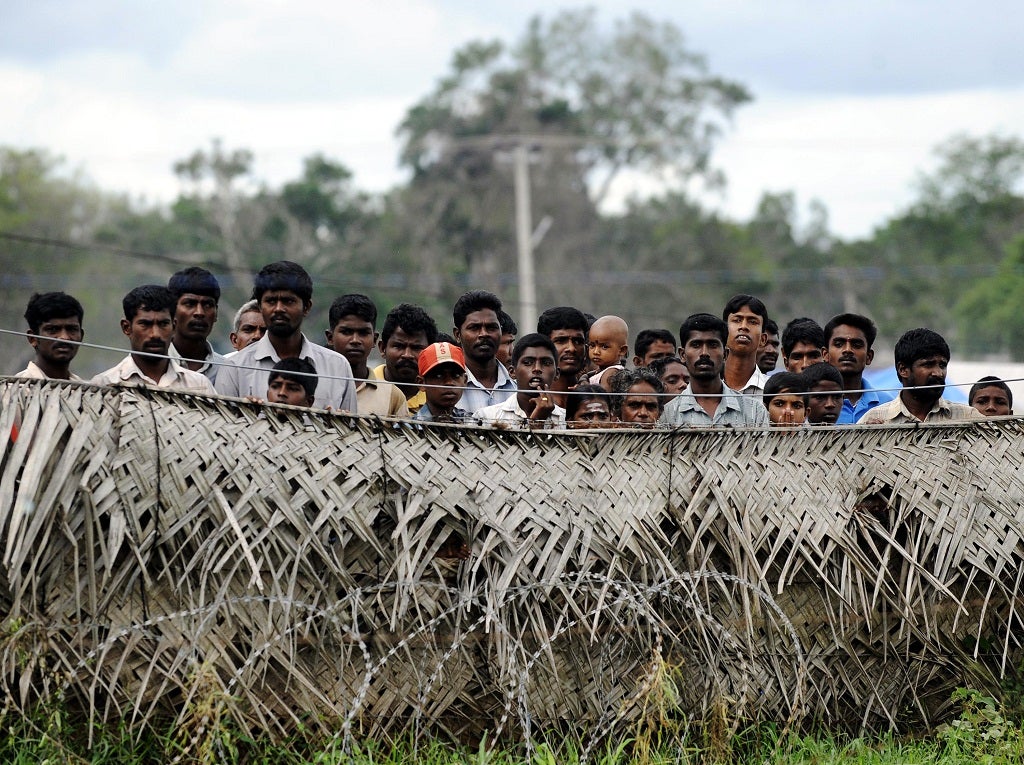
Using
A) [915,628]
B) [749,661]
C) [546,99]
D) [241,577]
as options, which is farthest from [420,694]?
[546,99]

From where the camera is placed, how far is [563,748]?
4.53 metres

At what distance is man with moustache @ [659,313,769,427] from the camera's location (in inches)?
217

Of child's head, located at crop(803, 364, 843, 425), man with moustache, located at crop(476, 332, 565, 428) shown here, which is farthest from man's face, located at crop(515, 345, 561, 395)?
child's head, located at crop(803, 364, 843, 425)

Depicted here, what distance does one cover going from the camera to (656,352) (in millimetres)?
7074

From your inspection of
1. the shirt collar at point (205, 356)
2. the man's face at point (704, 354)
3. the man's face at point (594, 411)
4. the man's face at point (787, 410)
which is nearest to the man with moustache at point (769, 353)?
the man's face at point (704, 354)

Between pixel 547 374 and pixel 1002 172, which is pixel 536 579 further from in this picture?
pixel 1002 172

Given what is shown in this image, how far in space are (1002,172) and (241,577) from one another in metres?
32.1

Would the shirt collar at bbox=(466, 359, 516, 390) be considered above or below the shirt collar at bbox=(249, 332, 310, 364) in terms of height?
below

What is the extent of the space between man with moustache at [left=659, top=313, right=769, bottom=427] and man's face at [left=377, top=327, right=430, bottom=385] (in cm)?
106

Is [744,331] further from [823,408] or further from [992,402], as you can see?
[992,402]

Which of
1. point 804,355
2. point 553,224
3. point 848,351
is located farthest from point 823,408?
point 553,224

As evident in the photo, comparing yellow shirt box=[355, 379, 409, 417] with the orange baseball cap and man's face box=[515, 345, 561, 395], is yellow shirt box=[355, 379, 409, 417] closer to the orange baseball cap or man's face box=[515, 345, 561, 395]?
the orange baseball cap

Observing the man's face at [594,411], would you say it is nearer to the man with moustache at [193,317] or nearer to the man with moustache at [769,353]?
the man with moustache at [193,317]

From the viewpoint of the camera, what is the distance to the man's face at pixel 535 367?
5980 mm
